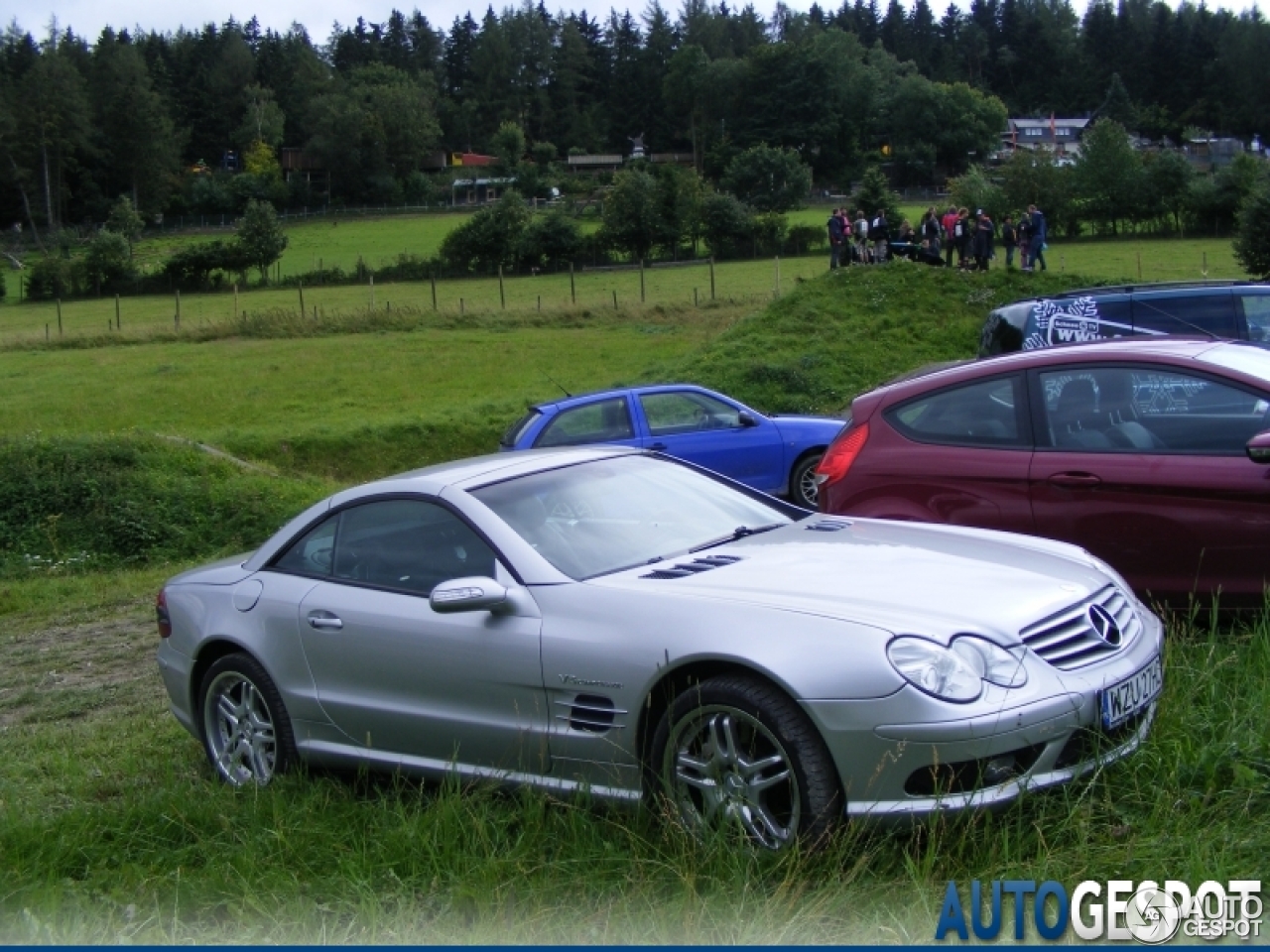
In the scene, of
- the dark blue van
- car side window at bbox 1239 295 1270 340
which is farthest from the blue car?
car side window at bbox 1239 295 1270 340

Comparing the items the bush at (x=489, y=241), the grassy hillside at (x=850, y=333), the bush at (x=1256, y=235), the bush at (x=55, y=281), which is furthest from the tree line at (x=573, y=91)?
the grassy hillside at (x=850, y=333)

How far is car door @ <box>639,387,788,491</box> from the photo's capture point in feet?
49.1

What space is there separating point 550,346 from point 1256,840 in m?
33.3

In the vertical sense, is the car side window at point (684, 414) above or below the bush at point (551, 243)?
below

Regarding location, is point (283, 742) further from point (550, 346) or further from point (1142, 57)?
point (1142, 57)

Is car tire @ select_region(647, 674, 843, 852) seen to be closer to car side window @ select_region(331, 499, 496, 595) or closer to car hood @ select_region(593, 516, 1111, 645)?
car hood @ select_region(593, 516, 1111, 645)

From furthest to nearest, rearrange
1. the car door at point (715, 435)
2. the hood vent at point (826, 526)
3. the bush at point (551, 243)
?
the bush at point (551, 243) < the car door at point (715, 435) < the hood vent at point (826, 526)

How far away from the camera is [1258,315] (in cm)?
1422

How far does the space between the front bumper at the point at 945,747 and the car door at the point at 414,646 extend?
127 centimetres

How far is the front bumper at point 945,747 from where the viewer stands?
14.1ft

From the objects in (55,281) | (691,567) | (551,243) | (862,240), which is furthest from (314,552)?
(55,281)

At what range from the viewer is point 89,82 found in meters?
115

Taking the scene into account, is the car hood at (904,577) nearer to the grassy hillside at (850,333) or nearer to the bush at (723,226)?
the grassy hillside at (850,333)

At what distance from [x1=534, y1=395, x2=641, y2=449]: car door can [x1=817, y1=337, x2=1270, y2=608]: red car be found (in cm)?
701
